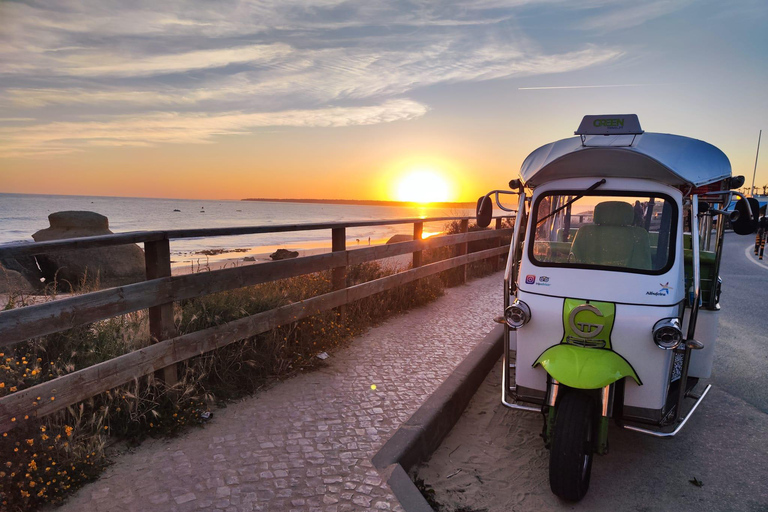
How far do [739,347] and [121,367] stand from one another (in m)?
7.28

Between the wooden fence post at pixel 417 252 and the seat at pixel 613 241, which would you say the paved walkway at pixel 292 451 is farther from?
the wooden fence post at pixel 417 252

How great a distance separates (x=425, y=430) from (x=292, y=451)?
1019 mm

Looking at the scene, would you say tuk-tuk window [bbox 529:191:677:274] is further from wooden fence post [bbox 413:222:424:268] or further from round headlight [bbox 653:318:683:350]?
wooden fence post [bbox 413:222:424:268]

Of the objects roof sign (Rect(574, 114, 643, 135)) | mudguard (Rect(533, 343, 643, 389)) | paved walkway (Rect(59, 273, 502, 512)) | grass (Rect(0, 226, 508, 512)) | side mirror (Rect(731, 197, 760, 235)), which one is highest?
roof sign (Rect(574, 114, 643, 135))

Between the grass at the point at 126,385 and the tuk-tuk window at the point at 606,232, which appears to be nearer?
the grass at the point at 126,385

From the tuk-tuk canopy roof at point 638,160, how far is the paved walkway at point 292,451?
7.83 feet

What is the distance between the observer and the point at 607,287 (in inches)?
148

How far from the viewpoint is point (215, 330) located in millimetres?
4312

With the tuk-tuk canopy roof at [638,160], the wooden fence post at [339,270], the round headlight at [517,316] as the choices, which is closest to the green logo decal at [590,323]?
the round headlight at [517,316]

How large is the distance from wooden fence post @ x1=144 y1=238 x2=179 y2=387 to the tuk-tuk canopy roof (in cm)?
308

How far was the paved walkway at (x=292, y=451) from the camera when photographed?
2930 mm

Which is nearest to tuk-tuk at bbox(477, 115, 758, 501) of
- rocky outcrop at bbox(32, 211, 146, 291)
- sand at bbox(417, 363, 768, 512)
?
sand at bbox(417, 363, 768, 512)

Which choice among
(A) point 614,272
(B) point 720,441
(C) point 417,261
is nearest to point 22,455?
(A) point 614,272

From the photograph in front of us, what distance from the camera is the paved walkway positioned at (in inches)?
115
